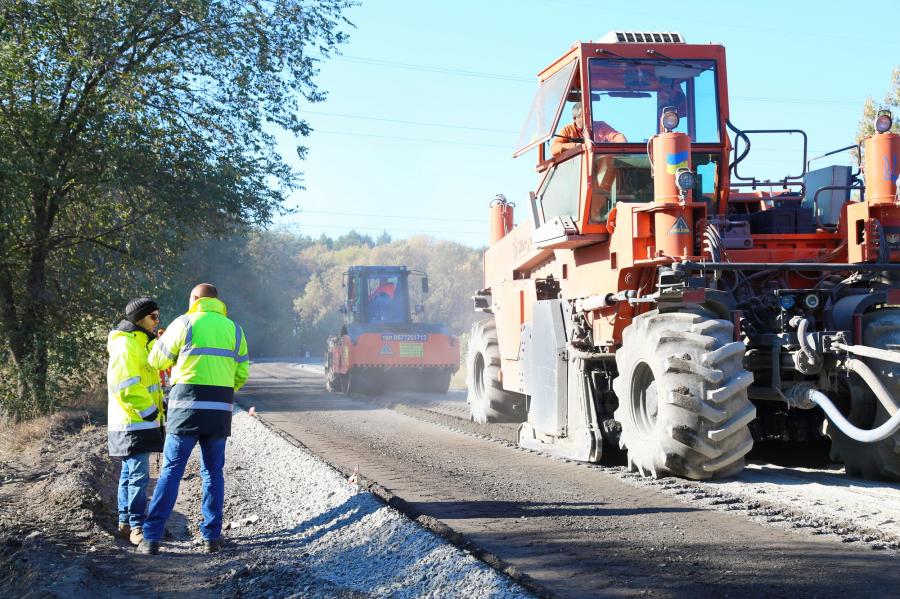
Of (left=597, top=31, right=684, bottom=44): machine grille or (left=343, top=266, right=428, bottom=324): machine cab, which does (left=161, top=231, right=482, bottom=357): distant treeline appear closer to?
(left=343, top=266, right=428, bottom=324): machine cab

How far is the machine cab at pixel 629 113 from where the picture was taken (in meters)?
9.93

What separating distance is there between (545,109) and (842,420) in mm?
4972

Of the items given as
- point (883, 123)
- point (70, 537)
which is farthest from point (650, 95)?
point (70, 537)

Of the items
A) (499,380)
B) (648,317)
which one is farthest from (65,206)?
(648,317)

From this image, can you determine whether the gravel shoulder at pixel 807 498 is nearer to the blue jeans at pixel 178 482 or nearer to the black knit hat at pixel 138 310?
the blue jeans at pixel 178 482

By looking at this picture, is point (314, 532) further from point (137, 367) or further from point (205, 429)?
point (137, 367)

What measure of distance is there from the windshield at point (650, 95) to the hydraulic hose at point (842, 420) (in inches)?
122

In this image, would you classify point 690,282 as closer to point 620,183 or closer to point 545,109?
point 620,183

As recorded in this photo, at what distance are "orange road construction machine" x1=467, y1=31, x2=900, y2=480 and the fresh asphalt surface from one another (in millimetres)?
751

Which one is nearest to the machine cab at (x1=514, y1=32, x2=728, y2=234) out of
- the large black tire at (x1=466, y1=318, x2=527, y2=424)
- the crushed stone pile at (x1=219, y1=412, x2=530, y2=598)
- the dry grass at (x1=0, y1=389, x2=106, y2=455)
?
the crushed stone pile at (x1=219, y1=412, x2=530, y2=598)

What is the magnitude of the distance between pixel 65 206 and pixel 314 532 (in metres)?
12.6

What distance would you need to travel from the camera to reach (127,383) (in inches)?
285

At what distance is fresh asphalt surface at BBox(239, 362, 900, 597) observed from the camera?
16.7 ft

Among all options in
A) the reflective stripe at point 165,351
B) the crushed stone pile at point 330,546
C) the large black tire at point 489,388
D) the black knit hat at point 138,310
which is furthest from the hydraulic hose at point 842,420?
the large black tire at point 489,388
